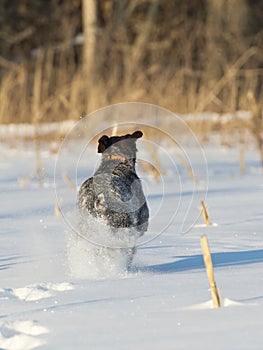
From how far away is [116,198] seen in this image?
3760 mm

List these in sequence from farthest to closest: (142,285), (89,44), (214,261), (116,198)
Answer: (89,44) → (214,261) → (116,198) → (142,285)

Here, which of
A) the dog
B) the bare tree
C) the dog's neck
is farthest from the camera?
the bare tree

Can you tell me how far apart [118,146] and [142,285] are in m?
0.78

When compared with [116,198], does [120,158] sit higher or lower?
higher

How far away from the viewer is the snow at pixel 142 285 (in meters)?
2.67

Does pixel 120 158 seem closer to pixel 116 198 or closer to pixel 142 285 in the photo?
pixel 116 198

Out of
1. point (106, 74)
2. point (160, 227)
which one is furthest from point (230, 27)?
point (160, 227)

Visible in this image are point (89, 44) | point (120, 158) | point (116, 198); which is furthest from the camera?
point (89, 44)

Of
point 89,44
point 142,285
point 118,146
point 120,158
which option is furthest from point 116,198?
point 89,44

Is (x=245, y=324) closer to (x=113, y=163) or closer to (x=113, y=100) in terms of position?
(x=113, y=163)

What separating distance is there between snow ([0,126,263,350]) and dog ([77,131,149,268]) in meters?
0.20

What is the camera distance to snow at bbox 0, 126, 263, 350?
2666mm

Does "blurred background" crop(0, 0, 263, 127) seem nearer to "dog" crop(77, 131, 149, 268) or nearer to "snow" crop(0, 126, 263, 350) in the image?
"snow" crop(0, 126, 263, 350)

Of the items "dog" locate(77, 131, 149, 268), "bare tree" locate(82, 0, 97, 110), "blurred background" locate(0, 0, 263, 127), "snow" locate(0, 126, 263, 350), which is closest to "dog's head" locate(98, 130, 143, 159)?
"dog" locate(77, 131, 149, 268)
